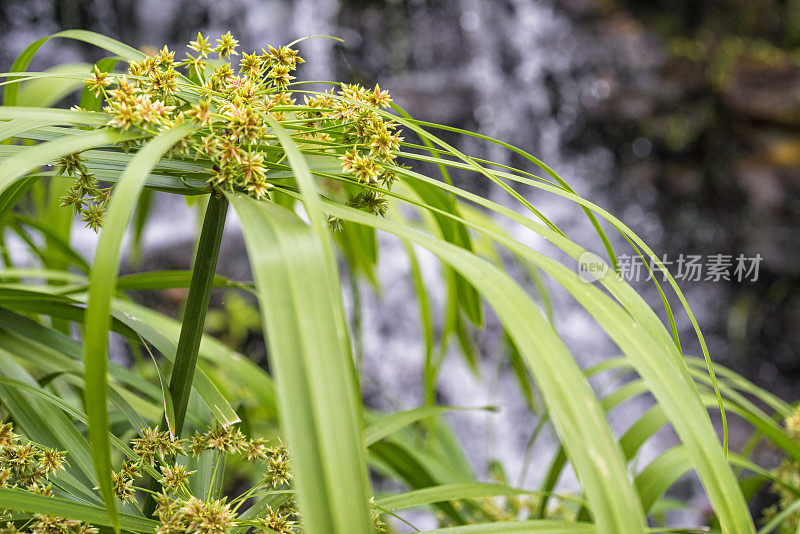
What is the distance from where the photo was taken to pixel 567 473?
2.21 meters

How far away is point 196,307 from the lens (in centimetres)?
38

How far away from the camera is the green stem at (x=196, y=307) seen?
1.24ft

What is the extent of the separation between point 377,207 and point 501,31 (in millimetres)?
2529

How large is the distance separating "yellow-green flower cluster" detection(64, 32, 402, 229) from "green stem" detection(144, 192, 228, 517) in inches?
1.5

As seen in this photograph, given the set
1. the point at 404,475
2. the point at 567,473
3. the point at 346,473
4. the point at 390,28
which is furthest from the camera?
the point at 390,28

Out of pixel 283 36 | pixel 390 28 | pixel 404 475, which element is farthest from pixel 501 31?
pixel 404 475

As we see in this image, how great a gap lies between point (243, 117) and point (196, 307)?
0.43 ft

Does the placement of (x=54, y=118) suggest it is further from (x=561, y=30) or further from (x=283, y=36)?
(x=561, y=30)

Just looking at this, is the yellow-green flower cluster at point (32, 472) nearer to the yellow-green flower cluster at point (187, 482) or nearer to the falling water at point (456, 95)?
the yellow-green flower cluster at point (187, 482)

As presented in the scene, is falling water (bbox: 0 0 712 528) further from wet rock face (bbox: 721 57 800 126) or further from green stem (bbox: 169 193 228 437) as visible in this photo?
green stem (bbox: 169 193 228 437)

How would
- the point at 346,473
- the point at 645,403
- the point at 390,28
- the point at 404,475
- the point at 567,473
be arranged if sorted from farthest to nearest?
the point at 390,28, the point at 645,403, the point at 567,473, the point at 404,475, the point at 346,473

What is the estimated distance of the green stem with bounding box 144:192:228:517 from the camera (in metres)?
0.38

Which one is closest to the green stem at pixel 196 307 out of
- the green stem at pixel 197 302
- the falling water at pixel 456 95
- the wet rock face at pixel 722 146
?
the green stem at pixel 197 302
